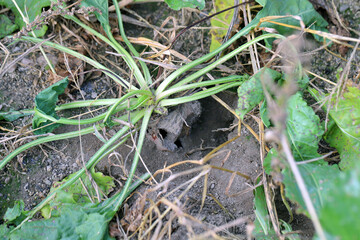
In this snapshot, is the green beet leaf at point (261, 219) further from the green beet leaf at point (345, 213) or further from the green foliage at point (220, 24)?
the green foliage at point (220, 24)

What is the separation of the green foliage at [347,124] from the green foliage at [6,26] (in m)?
1.65

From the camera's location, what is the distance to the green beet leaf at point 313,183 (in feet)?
3.52

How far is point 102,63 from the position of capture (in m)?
1.79

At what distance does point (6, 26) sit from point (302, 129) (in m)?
1.65

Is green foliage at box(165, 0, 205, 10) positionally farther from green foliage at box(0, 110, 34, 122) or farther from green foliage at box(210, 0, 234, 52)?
green foliage at box(0, 110, 34, 122)

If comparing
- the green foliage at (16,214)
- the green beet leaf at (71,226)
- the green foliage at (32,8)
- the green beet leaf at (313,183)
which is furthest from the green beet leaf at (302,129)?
the green foliage at (32,8)

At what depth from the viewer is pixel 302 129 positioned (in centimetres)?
132

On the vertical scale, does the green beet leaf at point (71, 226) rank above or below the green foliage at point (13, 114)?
below

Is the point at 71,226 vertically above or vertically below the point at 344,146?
above

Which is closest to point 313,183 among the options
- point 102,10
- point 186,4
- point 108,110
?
point 108,110

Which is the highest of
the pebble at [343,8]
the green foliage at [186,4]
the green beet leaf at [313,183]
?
the green foliage at [186,4]

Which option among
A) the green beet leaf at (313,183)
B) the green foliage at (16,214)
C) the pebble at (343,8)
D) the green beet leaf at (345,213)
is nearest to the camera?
the green beet leaf at (345,213)

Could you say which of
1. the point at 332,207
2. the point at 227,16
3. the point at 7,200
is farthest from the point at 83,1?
the point at 332,207

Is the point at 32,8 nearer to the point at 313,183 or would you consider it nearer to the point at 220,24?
the point at 220,24
